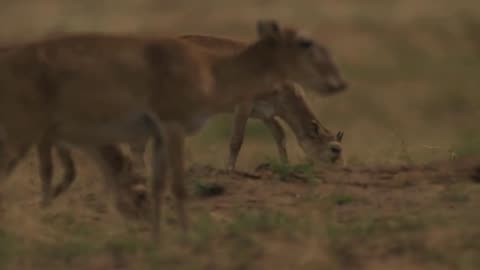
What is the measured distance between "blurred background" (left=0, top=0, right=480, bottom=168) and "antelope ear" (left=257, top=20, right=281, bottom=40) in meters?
10.2

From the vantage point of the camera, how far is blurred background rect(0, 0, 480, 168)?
2661 centimetres

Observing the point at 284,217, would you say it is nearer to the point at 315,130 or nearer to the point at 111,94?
the point at 111,94

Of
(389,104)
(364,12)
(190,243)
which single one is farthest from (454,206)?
(364,12)

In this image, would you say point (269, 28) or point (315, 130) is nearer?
point (269, 28)

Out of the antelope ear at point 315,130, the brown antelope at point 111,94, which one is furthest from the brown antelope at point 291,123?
the brown antelope at point 111,94

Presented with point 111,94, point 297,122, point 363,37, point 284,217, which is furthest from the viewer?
point 363,37

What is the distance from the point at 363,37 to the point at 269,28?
21577 mm

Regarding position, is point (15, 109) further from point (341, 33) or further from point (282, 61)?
point (341, 33)

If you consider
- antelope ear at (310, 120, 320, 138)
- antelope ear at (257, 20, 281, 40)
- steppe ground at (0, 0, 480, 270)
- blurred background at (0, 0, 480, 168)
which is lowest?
steppe ground at (0, 0, 480, 270)

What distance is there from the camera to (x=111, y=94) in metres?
9.62

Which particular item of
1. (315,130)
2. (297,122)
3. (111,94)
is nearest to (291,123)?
(297,122)

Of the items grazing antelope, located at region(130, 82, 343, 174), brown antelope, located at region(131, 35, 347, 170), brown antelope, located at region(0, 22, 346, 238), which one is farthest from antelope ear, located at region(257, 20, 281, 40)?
grazing antelope, located at region(130, 82, 343, 174)

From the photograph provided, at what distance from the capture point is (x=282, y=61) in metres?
10.4

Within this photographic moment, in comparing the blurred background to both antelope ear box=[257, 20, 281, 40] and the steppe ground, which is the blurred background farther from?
antelope ear box=[257, 20, 281, 40]
